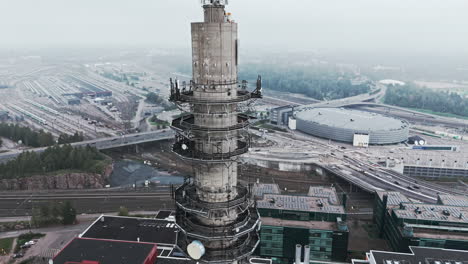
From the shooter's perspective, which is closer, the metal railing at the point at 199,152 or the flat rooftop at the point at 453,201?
the metal railing at the point at 199,152

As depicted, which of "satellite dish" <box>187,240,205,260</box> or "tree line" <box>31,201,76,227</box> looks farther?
"tree line" <box>31,201,76,227</box>

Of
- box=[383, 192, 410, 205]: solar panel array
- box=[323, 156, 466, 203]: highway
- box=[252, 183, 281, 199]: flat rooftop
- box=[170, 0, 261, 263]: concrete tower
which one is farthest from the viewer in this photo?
box=[323, 156, 466, 203]: highway

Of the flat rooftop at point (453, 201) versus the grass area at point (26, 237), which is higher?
the flat rooftop at point (453, 201)

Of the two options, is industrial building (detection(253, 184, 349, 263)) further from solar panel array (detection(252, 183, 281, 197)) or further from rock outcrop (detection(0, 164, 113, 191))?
rock outcrop (detection(0, 164, 113, 191))

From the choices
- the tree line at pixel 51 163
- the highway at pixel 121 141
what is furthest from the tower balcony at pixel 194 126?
the highway at pixel 121 141

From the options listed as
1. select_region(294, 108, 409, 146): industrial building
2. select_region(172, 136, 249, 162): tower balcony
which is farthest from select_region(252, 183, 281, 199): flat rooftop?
select_region(294, 108, 409, 146): industrial building

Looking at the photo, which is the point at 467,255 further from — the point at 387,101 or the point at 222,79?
the point at 387,101

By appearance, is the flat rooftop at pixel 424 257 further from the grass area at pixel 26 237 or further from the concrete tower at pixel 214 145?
the grass area at pixel 26 237
